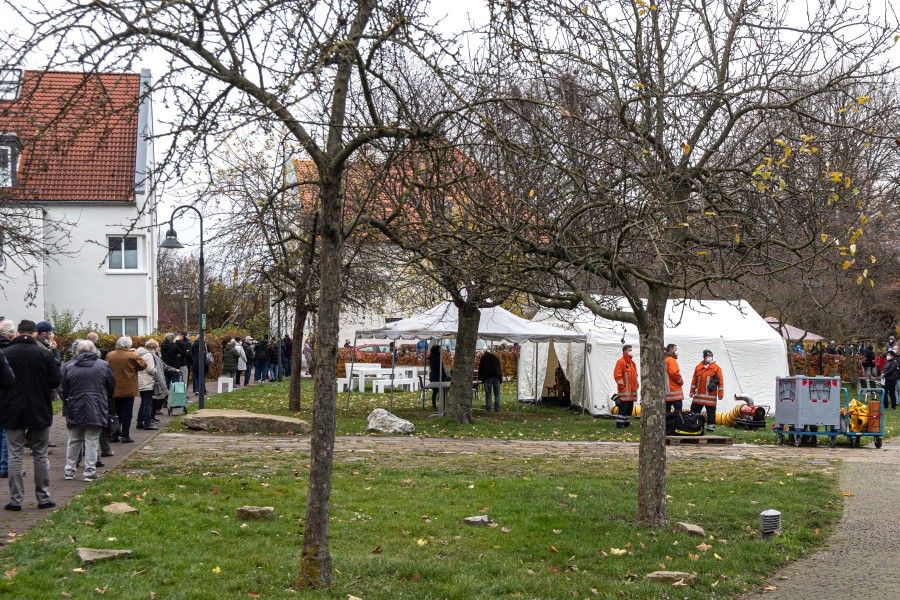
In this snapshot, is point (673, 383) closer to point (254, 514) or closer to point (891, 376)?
point (254, 514)

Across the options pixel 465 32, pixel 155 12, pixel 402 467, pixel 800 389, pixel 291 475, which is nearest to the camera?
pixel 155 12

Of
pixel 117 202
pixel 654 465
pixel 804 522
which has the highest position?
pixel 117 202

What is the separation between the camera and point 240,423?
1959cm

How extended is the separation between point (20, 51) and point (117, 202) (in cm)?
3031

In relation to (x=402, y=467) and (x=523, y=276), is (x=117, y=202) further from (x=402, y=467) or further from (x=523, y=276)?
(x=523, y=276)

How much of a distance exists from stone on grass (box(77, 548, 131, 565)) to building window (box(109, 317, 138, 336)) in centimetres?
3014

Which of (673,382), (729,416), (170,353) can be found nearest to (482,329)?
(673,382)

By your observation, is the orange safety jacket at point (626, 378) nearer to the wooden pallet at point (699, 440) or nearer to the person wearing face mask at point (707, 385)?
the person wearing face mask at point (707, 385)

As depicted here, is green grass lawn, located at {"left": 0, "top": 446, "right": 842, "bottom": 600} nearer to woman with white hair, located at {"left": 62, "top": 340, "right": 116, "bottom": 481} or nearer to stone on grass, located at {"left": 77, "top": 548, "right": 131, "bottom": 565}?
stone on grass, located at {"left": 77, "top": 548, "right": 131, "bottom": 565}

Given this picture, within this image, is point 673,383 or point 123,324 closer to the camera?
point 673,383

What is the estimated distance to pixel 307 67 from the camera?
22.1 ft

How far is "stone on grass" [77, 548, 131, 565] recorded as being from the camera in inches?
299

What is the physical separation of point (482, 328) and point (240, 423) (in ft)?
23.2

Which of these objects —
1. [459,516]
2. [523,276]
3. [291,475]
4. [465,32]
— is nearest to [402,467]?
[291,475]
